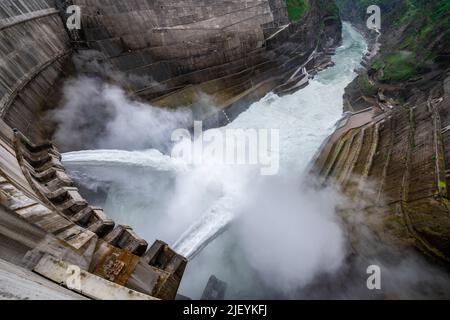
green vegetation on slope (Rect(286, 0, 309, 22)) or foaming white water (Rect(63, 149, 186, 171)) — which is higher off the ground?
green vegetation on slope (Rect(286, 0, 309, 22))

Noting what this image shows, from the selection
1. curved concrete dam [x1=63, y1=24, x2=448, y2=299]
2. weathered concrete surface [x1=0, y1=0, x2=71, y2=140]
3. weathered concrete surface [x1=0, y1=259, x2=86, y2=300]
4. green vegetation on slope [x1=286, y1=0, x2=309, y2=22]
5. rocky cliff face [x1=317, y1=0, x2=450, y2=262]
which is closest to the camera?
weathered concrete surface [x1=0, y1=259, x2=86, y2=300]

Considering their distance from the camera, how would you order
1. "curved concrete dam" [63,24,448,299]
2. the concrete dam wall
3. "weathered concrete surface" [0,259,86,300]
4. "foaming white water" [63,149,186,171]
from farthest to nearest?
"foaming white water" [63,149,186,171]
"curved concrete dam" [63,24,448,299]
the concrete dam wall
"weathered concrete surface" [0,259,86,300]

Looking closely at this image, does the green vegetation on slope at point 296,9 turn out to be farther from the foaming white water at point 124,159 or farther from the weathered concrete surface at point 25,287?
the weathered concrete surface at point 25,287

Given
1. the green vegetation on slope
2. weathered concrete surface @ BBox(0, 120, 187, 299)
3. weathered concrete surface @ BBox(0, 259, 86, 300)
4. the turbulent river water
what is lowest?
weathered concrete surface @ BBox(0, 259, 86, 300)

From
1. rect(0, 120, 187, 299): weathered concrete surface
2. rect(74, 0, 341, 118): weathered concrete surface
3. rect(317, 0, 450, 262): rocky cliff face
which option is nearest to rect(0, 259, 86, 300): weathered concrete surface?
rect(0, 120, 187, 299): weathered concrete surface

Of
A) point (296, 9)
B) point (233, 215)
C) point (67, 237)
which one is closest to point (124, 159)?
point (233, 215)

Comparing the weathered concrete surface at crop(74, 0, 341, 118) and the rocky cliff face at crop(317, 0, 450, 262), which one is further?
the weathered concrete surface at crop(74, 0, 341, 118)

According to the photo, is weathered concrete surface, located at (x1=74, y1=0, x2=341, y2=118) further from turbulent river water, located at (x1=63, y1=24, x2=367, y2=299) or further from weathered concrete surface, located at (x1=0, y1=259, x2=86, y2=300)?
weathered concrete surface, located at (x1=0, y1=259, x2=86, y2=300)

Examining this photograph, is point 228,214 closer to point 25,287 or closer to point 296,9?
point 25,287
